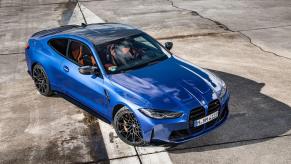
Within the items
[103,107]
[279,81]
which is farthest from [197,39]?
[103,107]

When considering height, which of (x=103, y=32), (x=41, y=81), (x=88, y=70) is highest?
(x=103, y=32)

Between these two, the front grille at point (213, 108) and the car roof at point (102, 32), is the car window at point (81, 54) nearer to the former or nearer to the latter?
the car roof at point (102, 32)

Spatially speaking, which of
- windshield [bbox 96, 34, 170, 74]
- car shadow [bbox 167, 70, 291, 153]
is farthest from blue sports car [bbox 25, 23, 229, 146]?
car shadow [bbox 167, 70, 291, 153]

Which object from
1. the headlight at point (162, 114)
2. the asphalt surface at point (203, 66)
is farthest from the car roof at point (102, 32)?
the headlight at point (162, 114)

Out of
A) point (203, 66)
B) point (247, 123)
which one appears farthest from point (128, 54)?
point (203, 66)

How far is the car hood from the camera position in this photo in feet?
20.6

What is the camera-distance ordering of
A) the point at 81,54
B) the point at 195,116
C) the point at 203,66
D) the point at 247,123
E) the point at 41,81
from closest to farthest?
1. the point at 195,116
2. the point at 247,123
3. the point at 81,54
4. the point at 41,81
5. the point at 203,66

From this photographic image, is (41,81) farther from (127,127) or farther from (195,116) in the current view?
(195,116)

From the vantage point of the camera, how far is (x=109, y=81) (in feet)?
22.5

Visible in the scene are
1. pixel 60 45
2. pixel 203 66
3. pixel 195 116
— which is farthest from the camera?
pixel 203 66

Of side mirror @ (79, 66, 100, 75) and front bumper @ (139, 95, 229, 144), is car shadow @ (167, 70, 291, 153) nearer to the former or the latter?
front bumper @ (139, 95, 229, 144)

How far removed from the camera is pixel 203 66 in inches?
411

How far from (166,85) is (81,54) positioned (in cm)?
195

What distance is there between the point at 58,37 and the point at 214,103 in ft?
11.6
